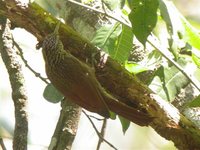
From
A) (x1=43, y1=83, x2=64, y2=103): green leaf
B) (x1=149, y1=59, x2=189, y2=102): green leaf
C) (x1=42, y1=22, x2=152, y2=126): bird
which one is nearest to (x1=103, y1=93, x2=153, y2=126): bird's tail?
(x1=42, y1=22, x2=152, y2=126): bird

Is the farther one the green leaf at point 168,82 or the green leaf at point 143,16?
the green leaf at point 168,82

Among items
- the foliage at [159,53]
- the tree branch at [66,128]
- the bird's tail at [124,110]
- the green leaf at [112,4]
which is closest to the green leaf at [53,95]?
the tree branch at [66,128]

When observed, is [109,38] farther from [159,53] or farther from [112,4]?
[112,4]

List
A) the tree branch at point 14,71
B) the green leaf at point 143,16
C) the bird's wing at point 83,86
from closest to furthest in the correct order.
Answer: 1. the green leaf at point 143,16
2. the bird's wing at point 83,86
3. the tree branch at point 14,71

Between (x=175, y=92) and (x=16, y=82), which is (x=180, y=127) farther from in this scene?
(x=16, y=82)

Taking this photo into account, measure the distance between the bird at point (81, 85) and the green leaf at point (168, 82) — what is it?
98mm

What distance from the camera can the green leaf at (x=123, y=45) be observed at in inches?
40.5

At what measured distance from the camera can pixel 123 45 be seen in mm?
1038

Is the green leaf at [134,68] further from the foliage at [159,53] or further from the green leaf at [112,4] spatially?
the green leaf at [112,4]

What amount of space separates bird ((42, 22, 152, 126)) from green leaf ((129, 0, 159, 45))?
16 centimetres

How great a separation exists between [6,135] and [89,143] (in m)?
0.40

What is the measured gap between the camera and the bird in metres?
0.93

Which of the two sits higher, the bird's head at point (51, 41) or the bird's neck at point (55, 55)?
the bird's head at point (51, 41)

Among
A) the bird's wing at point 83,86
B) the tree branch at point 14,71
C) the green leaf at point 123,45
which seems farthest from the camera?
the tree branch at point 14,71
